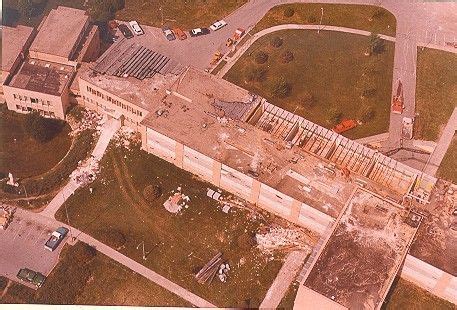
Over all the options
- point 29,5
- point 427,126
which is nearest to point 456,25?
point 427,126

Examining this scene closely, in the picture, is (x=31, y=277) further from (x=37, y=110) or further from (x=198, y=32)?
(x=198, y=32)

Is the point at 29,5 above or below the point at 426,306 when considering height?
above

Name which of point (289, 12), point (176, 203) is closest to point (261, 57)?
point (289, 12)

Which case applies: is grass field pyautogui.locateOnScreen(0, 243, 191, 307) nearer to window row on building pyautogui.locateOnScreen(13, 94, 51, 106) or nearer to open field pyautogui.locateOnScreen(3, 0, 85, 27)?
window row on building pyautogui.locateOnScreen(13, 94, 51, 106)

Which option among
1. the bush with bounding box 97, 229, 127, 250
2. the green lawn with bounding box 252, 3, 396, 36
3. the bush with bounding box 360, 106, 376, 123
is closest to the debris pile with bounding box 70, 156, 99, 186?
the bush with bounding box 97, 229, 127, 250

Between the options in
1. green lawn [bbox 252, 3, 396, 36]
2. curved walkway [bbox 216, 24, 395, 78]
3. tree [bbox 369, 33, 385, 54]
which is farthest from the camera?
green lawn [bbox 252, 3, 396, 36]

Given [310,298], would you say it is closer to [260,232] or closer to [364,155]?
[260,232]
